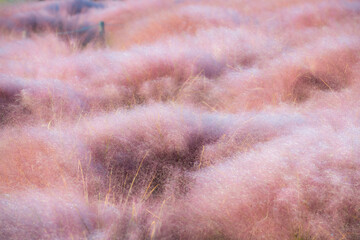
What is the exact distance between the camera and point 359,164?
3.96 ft

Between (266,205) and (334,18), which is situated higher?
(334,18)

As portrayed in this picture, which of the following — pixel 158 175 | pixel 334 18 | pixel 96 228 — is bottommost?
pixel 158 175

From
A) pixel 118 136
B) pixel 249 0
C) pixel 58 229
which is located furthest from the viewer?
pixel 249 0

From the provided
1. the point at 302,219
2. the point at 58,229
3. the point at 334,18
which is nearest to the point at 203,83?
the point at 302,219

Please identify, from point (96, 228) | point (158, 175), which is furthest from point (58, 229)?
point (158, 175)

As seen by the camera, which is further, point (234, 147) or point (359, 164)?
point (234, 147)

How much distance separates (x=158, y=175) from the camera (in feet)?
5.04

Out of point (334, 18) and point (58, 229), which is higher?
point (334, 18)

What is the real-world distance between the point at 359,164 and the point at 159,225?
91 centimetres

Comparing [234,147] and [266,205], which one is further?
[234,147]

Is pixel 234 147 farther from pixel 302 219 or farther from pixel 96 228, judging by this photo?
pixel 96 228

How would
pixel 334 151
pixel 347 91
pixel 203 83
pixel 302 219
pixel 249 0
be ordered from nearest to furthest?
pixel 302 219 < pixel 334 151 < pixel 347 91 < pixel 203 83 < pixel 249 0

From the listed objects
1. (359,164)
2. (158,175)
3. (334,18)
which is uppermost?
(334,18)

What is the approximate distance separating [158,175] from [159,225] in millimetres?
412
